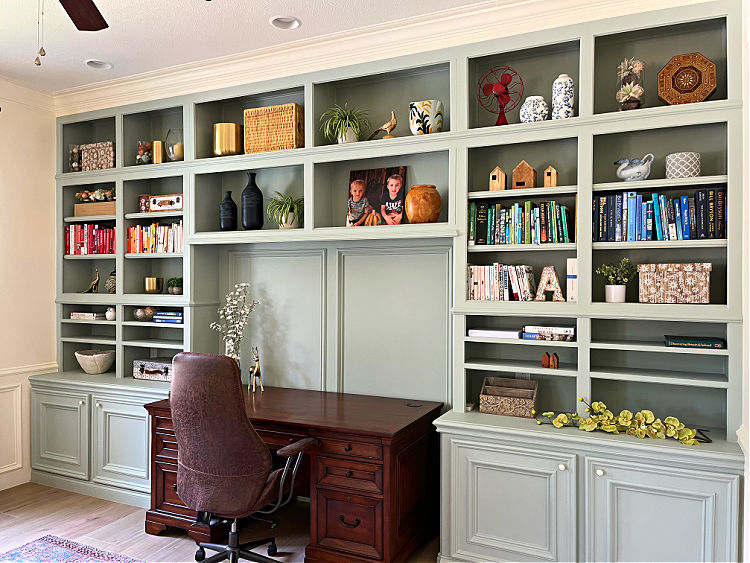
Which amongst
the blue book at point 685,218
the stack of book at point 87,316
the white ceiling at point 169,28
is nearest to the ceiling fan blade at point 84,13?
the white ceiling at point 169,28

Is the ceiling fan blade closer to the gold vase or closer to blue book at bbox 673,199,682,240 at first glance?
the gold vase

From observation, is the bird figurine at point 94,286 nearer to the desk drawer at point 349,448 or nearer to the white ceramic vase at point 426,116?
the desk drawer at point 349,448

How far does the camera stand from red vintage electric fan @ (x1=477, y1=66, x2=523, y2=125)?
3.06m

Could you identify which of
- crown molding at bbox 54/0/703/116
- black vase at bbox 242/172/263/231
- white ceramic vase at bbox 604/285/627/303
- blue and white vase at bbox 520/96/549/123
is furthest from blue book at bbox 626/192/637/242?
black vase at bbox 242/172/263/231

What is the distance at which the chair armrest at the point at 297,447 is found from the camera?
265 cm

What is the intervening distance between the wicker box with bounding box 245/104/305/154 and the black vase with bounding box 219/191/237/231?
0.38 m

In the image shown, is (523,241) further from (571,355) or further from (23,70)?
(23,70)

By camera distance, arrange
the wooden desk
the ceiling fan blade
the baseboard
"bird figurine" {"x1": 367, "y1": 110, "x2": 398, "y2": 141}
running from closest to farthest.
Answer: the ceiling fan blade → the wooden desk → "bird figurine" {"x1": 367, "y1": 110, "x2": 398, "y2": 141} → the baseboard

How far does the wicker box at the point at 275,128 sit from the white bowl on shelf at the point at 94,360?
1920mm

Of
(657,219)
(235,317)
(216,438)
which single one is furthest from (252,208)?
(657,219)

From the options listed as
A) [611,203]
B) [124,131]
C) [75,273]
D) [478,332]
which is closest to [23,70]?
[124,131]

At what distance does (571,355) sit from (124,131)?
340 cm

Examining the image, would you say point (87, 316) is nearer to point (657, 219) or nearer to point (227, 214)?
point (227, 214)

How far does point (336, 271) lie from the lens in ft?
12.0
